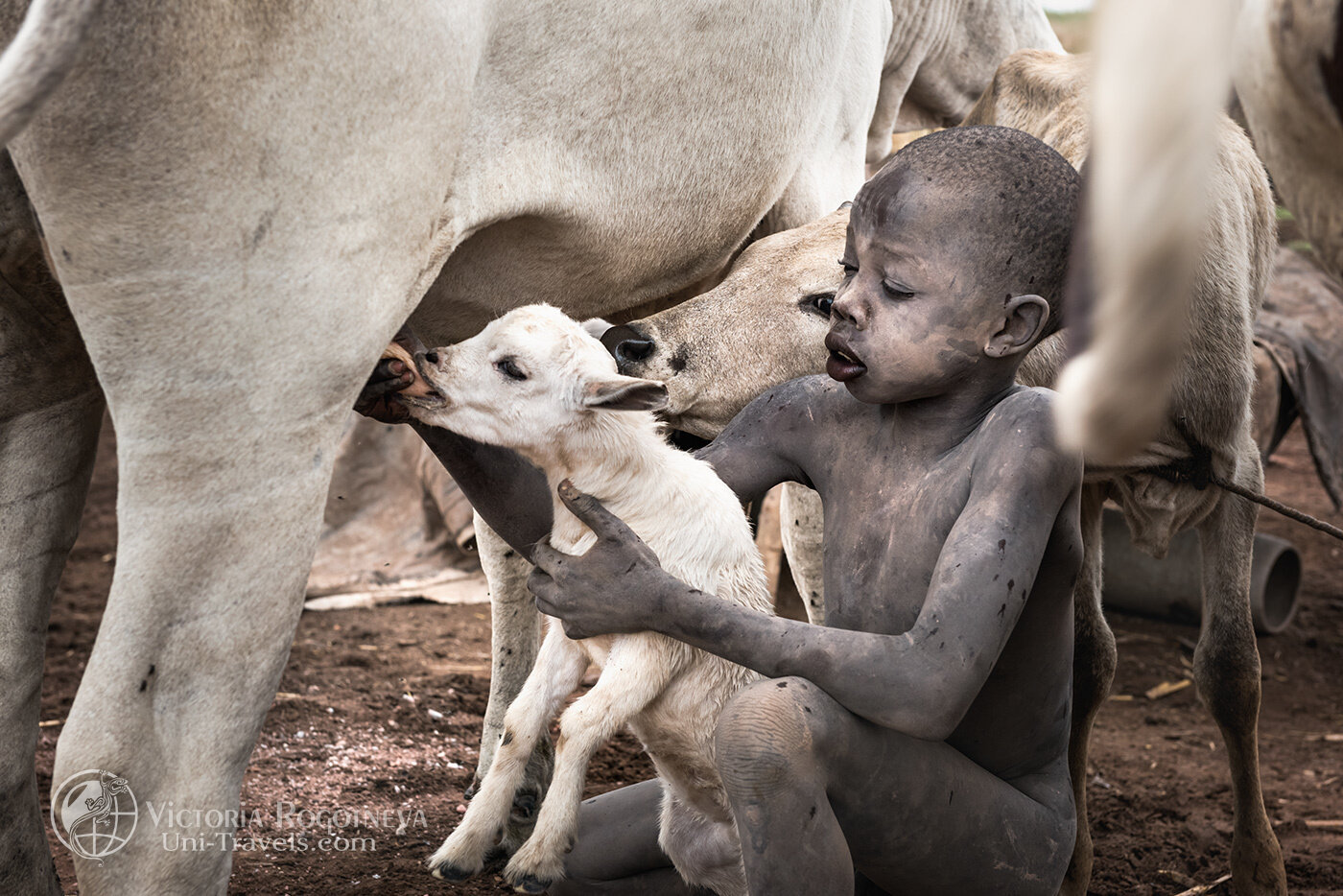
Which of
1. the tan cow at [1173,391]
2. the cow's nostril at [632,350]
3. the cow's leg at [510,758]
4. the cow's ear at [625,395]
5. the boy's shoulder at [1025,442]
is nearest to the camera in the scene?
the boy's shoulder at [1025,442]

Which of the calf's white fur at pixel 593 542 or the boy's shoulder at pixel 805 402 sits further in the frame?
the boy's shoulder at pixel 805 402

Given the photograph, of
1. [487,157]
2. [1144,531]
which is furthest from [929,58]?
[487,157]

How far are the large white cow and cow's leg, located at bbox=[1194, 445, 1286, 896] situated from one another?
189cm

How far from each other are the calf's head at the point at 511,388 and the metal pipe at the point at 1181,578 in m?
3.85

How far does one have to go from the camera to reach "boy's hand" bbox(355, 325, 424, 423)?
2.06 meters

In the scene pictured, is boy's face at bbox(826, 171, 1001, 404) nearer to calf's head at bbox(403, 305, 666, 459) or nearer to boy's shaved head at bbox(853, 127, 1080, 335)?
boy's shaved head at bbox(853, 127, 1080, 335)

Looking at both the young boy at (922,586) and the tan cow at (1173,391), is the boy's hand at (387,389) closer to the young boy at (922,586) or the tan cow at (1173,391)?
the young boy at (922,586)

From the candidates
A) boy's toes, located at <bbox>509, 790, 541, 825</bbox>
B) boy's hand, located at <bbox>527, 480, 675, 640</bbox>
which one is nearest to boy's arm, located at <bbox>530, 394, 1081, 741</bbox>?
boy's hand, located at <bbox>527, 480, 675, 640</bbox>

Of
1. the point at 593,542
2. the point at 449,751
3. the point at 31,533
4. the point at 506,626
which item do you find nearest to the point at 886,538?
the point at 593,542

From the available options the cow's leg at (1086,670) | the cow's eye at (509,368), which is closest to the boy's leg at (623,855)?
the cow's eye at (509,368)

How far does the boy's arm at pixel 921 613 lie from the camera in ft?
5.80

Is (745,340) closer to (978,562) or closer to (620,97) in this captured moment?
(620,97)

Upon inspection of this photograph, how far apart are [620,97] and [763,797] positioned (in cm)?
121

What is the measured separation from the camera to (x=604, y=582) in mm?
1957
